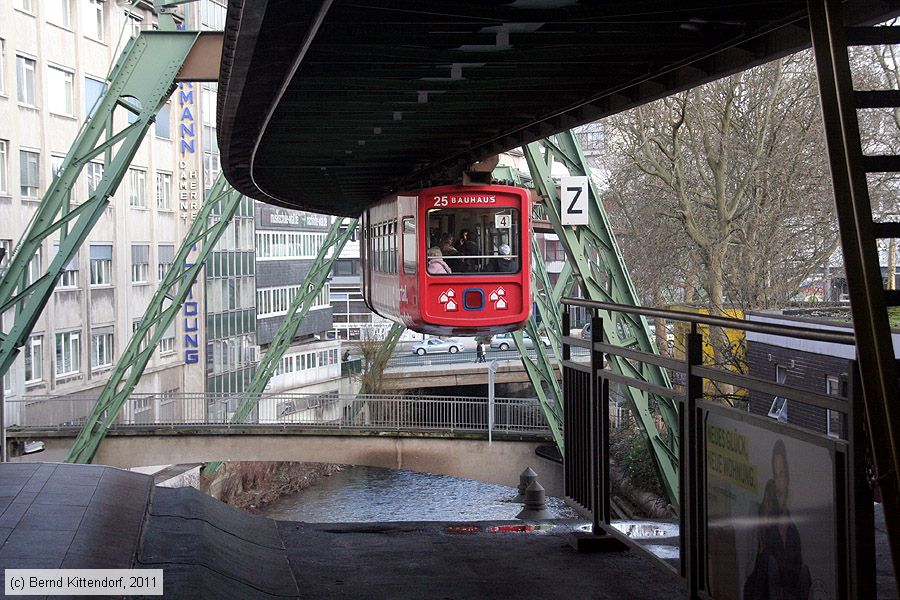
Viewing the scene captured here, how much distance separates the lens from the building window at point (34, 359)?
115 feet

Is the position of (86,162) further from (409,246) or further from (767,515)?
(767,515)

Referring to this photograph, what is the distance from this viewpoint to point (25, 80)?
34.9 metres

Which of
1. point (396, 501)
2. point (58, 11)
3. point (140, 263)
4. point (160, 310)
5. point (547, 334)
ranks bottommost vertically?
point (396, 501)

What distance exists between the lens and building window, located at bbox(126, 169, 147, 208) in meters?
42.0

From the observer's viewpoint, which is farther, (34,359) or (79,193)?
(79,193)

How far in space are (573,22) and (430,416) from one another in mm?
29897

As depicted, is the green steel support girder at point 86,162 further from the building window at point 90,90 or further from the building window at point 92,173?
the building window at point 90,90

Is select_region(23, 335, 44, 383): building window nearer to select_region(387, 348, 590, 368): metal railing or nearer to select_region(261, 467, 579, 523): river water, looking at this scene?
select_region(261, 467, 579, 523): river water

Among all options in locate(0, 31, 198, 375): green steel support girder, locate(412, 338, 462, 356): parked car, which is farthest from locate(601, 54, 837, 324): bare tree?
locate(412, 338, 462, 356): parked car

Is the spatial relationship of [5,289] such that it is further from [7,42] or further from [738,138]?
[7,42]

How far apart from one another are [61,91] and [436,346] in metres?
38.3

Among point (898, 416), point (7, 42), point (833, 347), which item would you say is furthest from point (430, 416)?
point (898, 416)

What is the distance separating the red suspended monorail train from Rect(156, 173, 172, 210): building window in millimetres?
27998

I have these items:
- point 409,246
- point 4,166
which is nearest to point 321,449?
point 4,166
